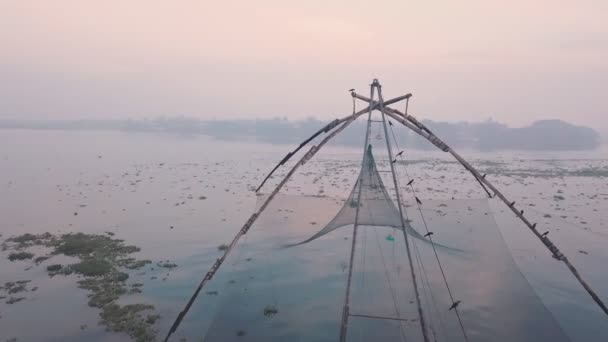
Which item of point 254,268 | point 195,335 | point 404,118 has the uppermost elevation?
point 404,118

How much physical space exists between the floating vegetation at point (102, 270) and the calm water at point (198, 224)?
28 centimetres

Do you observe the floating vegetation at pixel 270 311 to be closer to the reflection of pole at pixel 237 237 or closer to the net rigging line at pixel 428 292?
the reflection of pole at pixel 237 237

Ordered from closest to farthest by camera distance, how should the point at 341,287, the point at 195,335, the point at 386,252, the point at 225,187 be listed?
1. the point at 195,335
2. the point at 341,287
3. the point at 386,252
4. the point at 225,187

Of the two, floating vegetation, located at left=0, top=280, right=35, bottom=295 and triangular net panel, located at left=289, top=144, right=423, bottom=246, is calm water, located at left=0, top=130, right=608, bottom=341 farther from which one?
triangular net panel, located at left=289, top=144, right=423, bottom=246

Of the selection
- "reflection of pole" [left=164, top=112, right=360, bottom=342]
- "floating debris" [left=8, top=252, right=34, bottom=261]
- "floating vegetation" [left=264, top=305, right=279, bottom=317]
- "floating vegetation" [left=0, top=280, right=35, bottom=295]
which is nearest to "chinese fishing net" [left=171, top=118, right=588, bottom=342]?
"floating vegetation" [left=264, top=305, right=279, bottom=317]

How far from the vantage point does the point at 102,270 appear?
12.4 m

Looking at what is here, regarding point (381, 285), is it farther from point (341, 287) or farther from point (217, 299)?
point (217, 299)

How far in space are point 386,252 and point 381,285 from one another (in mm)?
1914

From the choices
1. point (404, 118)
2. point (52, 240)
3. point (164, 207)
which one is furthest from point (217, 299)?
point (164, 207)

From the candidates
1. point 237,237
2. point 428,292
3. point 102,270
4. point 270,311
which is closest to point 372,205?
point 428,292

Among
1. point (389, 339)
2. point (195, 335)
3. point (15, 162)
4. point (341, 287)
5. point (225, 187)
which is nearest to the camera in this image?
point (389, 339)

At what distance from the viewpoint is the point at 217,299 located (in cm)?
1062

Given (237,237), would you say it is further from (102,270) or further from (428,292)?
(102,270)

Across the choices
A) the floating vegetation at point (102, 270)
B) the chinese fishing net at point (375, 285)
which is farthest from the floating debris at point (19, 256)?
the chinese fishing net at point (375, 285)
